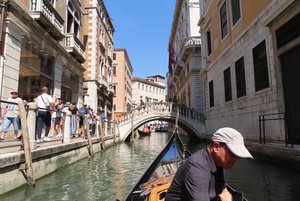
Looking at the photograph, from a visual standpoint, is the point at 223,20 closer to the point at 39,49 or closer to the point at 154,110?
the point at 154,110

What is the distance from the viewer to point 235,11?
10609 millimetres

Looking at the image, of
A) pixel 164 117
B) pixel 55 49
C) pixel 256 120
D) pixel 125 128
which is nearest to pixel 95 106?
pixel 125 128

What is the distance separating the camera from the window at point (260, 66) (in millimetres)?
8055

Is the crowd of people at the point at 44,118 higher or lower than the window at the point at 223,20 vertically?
lower

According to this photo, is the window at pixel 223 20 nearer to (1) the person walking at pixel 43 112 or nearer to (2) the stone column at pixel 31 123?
(1) the person walking at pixel 43 112

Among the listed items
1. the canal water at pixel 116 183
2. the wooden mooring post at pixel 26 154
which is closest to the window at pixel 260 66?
the canal water at pixel 116 183

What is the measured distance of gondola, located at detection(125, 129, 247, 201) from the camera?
2.46 meters

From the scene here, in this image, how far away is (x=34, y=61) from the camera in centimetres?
881

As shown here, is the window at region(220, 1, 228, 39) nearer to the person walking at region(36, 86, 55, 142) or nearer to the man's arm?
the person walking at region(36, 86, 55, 142)

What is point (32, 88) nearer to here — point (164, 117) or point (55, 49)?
point (55, 49)

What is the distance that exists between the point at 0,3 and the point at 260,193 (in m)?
6.62

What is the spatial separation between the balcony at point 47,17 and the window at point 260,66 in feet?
20.8

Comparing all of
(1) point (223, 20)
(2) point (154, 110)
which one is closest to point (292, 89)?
(1) point (223, 20)

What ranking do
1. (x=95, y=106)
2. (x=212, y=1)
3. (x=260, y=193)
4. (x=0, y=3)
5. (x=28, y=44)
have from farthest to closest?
1. (x=95, y=106)
2. (x=212, y=1)
3. (x=28, y=44)
4. (x=0, y=3)
5. (x=260, y=193)
